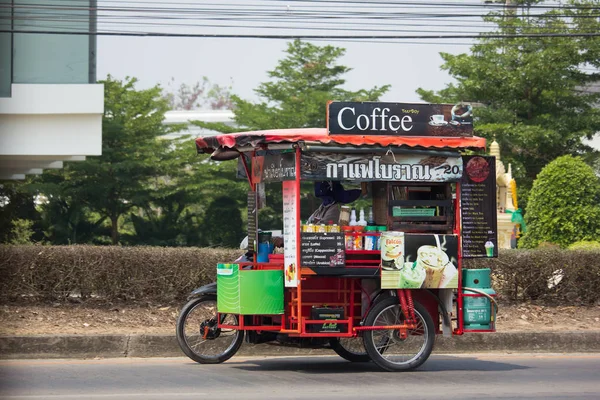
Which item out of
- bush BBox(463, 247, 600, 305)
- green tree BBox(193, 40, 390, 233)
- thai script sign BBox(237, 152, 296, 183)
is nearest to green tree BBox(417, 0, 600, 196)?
green tree BBox(193, 40, 390, 233)

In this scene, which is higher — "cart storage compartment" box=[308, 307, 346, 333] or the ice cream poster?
the ice cream poster

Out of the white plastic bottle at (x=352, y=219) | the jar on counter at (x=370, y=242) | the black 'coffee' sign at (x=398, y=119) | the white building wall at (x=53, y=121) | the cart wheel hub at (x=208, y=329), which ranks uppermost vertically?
the white building wall at (x=53, y=121)

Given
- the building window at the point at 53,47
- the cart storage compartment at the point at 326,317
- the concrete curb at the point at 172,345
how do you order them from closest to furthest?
the cart storage compartment at the point at 326,317, the concrete curb at the point at 172,345, the building window at the point at 53,47

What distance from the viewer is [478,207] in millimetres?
10000

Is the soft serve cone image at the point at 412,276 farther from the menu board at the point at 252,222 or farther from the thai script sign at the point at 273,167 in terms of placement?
the menu board at the point at 252,222

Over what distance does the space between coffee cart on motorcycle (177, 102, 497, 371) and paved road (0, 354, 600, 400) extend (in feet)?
1.23

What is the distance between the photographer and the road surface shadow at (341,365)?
985 cm

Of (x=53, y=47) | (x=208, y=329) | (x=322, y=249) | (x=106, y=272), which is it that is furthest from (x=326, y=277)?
(x=53, y=47)

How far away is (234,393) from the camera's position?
8195mm

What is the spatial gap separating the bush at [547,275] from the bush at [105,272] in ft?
12.4

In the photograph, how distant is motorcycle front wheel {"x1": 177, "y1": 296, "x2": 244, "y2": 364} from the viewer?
9.88m

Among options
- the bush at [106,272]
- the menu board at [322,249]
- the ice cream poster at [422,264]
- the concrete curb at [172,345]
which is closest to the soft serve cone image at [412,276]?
the ice cream poster at [422,264]

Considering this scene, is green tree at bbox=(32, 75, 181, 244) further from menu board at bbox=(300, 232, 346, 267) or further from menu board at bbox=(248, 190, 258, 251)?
menu board at bbox=(300, 232, 346, 267)

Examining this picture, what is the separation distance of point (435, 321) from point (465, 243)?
92 centimetres
